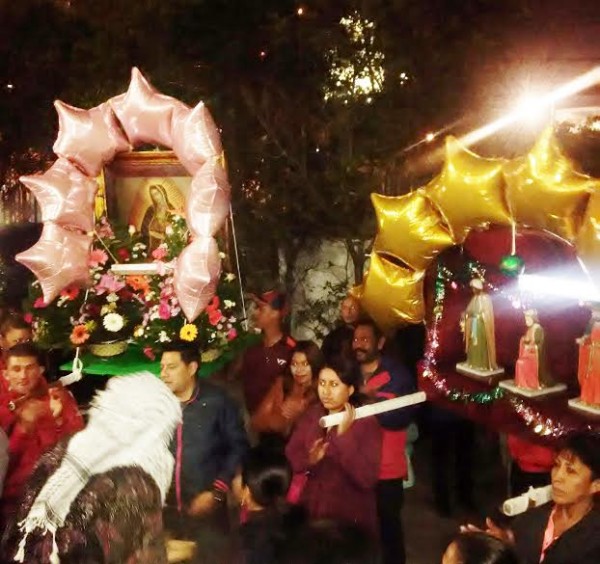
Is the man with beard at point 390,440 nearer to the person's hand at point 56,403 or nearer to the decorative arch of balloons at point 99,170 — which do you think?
the decorative arch of balloons at point 99,170

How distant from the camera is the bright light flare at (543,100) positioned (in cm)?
669

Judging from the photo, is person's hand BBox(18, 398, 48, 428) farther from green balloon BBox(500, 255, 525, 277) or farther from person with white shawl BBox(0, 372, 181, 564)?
green balloon BBox(500, 255, 525, 277)

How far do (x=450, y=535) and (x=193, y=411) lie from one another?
2.09 m

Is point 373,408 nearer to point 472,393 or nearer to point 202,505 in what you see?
point 472,393

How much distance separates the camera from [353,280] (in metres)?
8.00

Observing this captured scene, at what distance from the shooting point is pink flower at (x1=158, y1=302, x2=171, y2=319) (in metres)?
5.33

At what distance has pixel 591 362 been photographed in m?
3.39

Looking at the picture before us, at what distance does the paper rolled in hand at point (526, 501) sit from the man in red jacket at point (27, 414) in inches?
71.5

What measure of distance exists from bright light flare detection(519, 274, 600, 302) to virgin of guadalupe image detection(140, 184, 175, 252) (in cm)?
311

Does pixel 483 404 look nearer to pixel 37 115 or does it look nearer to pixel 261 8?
pixel 261 8

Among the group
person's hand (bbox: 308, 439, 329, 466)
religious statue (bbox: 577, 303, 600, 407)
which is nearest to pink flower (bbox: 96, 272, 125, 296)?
person's hand (bbox: 308, 439, 329, 466)

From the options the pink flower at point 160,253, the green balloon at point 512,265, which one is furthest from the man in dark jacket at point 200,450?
the pink flower at point 160,253

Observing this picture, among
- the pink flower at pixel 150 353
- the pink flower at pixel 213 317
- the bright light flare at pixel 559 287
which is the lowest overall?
the pink flower at pixel 150 353

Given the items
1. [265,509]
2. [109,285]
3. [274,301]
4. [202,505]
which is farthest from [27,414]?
[109,285]
